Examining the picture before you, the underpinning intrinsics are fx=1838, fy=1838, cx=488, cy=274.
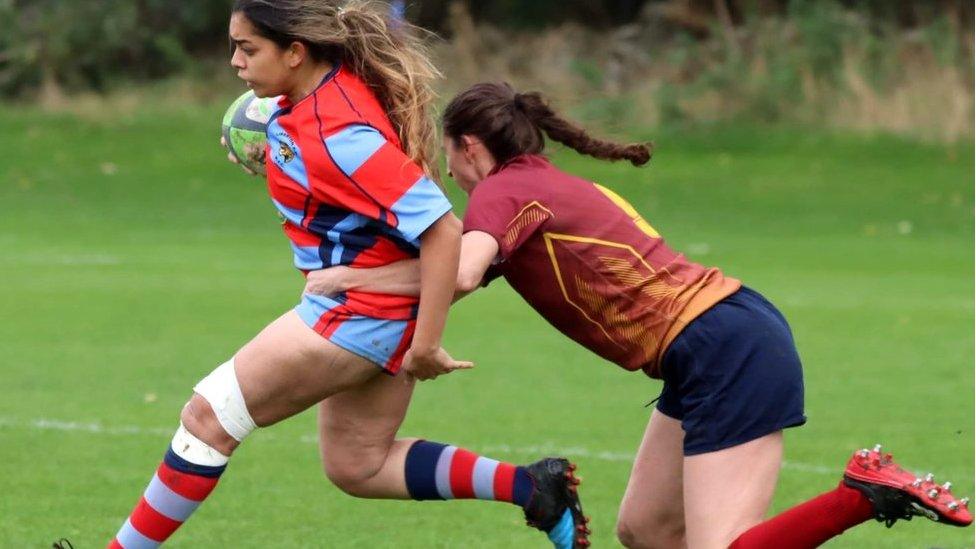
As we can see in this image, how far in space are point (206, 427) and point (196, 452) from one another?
72mm

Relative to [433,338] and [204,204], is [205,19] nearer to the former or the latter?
[204,204]

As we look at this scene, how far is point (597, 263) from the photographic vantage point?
4816mm

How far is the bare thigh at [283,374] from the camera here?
4789 millimetres

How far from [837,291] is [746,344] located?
10111 millimetres

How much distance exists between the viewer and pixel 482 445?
8242mm

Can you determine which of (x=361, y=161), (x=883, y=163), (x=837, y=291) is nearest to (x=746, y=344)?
(x=361, y=161)

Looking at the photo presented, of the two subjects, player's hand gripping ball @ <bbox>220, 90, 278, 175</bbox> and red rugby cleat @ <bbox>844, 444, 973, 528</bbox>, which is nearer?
red rugby cleat @ <bbox>844, 444, 973, 528</bbox>

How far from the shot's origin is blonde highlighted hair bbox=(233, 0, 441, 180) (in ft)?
15.7

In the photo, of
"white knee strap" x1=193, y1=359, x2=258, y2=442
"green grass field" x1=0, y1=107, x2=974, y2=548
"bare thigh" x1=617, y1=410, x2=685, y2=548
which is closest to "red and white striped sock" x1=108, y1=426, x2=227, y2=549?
"white knee strap" x1=193, y1=359, x2=258, y2=442

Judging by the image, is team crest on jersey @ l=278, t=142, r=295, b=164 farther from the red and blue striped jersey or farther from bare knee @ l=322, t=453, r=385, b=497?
bare knee @ l=322, t=453, r=385, b=497

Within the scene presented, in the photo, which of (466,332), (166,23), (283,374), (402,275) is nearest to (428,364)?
(402,275)

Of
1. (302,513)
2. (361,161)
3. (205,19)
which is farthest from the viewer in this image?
(205,19)

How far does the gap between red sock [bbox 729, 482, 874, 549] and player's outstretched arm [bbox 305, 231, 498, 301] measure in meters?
0.96

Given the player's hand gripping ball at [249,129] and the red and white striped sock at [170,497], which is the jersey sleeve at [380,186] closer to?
the player's hand gripping ball at [249,129]
